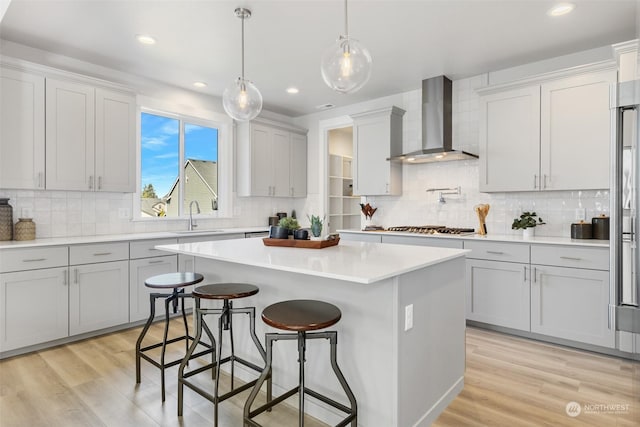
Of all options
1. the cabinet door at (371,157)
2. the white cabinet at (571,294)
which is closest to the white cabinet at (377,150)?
the cabinet door at (371,157)

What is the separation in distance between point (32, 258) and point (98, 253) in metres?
0.50

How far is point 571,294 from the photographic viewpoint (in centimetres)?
310

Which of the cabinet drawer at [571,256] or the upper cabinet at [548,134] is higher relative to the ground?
the upper cabinet at [548,134]

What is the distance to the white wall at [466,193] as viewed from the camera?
3652 mm

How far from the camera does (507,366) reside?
277cm

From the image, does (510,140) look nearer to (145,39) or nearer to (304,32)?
(304,32)

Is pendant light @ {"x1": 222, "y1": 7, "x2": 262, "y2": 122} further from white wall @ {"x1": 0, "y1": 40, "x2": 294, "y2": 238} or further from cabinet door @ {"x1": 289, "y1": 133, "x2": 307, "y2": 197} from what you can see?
cabinet door @ {"x1": 289, "y1": 133, "x2": 307, "y2": 197}

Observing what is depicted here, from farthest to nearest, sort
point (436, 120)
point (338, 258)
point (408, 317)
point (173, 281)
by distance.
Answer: point (436, 120), point (173, 281), point (338, 258), point (408, 317)

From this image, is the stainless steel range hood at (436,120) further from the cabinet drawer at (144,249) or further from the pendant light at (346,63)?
the cabinet drawer at (144,249)

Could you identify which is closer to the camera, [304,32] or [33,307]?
[33,307]

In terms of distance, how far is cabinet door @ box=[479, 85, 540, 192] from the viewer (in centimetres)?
362

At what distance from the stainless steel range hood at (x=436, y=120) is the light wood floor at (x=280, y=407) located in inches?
85.4

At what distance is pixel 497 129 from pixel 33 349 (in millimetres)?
4838
